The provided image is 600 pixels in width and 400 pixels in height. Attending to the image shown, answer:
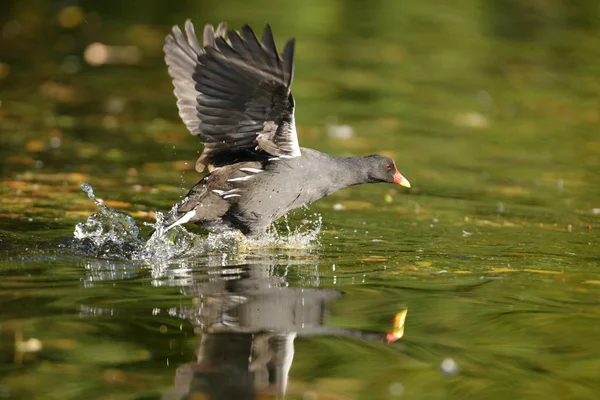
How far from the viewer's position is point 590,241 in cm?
694

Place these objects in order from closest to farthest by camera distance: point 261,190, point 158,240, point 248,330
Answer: point 248,330 < point 158,240 < point 261,190

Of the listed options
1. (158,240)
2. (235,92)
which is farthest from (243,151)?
(158,240)

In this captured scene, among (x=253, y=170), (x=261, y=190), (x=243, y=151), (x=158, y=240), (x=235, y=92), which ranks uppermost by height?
(x=235, y=92)

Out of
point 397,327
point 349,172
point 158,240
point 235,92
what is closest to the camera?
point 397,327

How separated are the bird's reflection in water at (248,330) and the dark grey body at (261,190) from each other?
71cm

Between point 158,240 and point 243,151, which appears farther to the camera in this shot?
point 243,151

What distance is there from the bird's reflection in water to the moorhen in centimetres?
76

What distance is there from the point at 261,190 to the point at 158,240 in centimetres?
77

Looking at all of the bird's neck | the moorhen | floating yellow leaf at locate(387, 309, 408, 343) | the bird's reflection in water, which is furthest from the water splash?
floating yellow leaf at locate(387, 309, 408, 343)

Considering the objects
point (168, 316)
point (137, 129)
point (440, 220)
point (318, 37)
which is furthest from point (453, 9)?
point (168, 316)

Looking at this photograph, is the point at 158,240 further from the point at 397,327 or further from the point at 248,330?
the point at 397,327

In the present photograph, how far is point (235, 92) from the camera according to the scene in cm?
602

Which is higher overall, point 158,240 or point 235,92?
point 235,92

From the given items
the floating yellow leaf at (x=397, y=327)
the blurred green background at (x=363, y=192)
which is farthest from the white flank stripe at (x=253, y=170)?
the floating yellow leaf at (x=397, y=327)
